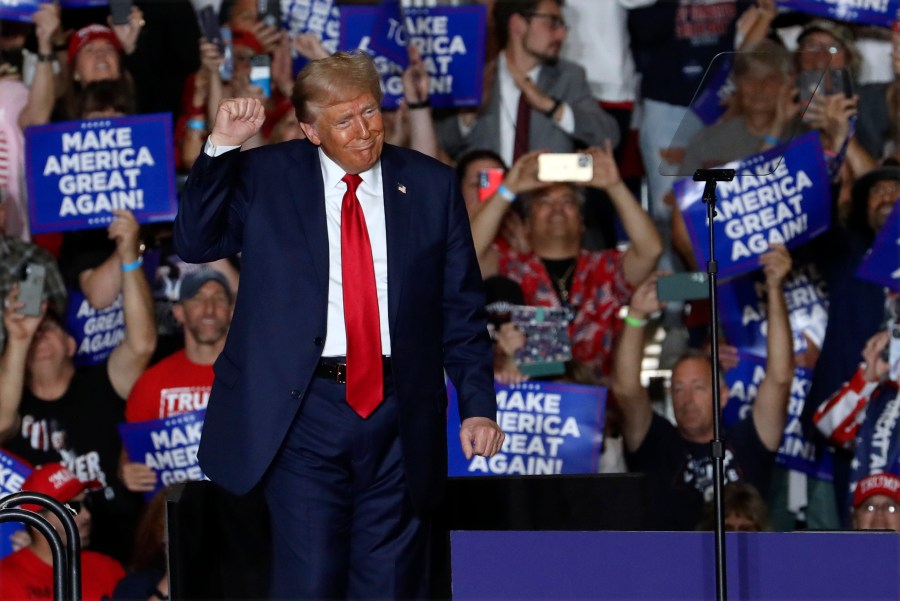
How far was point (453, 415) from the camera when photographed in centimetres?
506

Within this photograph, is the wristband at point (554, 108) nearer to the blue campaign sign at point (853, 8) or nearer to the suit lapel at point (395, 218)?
the blue campaign sign at point (853, 8)

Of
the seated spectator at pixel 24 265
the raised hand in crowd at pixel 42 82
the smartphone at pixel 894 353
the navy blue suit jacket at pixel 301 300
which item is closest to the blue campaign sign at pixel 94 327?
the seated spectator at pixel 24 265

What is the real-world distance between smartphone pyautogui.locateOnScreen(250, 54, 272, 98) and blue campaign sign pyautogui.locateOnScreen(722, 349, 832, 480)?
2.21m

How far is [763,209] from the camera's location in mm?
5465

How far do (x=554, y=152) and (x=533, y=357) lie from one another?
93 centimetres

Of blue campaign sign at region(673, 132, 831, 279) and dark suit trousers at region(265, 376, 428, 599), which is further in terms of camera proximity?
blue campaign sign at region(673, 132, 831, 279)

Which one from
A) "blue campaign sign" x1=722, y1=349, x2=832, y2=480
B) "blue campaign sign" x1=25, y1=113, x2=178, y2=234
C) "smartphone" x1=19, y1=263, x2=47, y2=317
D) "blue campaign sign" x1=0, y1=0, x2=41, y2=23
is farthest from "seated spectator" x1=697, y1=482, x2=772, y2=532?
"blue campaign sign" x1=0, y1=0, x2=41, y2=23

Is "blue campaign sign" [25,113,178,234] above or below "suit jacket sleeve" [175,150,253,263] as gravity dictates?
above

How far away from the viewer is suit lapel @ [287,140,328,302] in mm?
2684

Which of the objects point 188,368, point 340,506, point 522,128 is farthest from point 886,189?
point 340,506

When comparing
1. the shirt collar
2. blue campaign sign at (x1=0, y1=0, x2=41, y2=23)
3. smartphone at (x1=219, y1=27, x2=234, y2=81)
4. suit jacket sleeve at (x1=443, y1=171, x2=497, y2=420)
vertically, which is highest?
blue campaign sign at (x1=0, y1=0, x2=41, y2=23)

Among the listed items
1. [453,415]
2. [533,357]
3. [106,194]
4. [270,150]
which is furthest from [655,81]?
[270,150]

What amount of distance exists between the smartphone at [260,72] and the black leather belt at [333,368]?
10.4 ft

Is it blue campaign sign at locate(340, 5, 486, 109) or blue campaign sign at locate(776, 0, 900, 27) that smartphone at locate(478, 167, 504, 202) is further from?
blue campaign sign at locate(776, 0, 900, 27)
